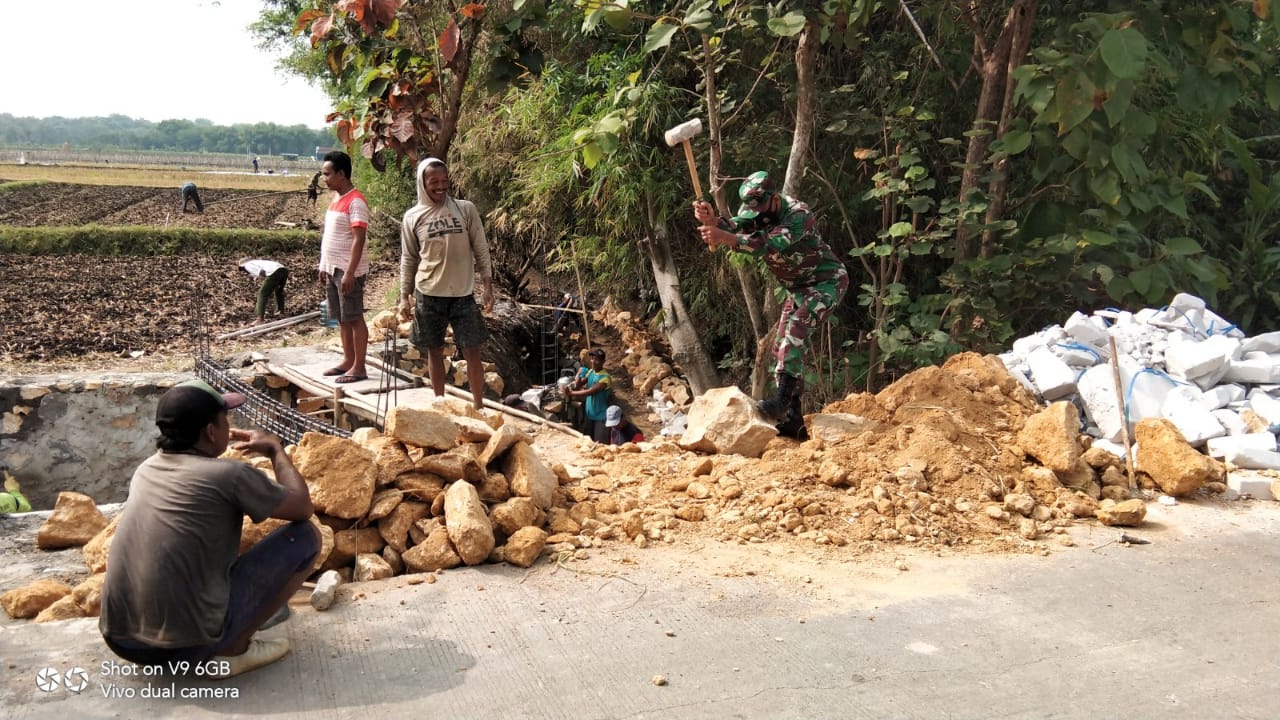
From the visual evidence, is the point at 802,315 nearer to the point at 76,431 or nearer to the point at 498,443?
the point at 498,443

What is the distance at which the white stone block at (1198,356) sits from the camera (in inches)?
223

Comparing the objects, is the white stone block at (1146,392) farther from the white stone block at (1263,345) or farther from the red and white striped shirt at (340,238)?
the red and white striped shirt at (340,238)

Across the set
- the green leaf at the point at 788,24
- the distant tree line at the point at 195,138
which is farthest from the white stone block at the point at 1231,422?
the distant tree line at the point at 195,138

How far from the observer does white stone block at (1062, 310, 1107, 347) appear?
6.04 m

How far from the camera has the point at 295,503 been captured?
9.96ft

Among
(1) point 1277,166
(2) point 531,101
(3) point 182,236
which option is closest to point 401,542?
(2) point 531,101

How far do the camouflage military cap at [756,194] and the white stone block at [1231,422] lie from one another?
3063 mm

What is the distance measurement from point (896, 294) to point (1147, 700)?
4047mm

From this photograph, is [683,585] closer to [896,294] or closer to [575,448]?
[575,448]

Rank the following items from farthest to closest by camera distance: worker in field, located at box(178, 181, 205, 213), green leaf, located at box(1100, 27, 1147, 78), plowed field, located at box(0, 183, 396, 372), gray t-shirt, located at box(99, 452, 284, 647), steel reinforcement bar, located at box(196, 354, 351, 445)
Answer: worker in field, located at box(178, 181, 205, 213) → plowed field, located at box(0, 183, 396, 372) → steel reinforcement bar, located at box(196, 354, 351, 445) → green leaf, located at box(1100, 27, 1147, 78) → gray t-shirt, located at box(99, 452, 284, 647)

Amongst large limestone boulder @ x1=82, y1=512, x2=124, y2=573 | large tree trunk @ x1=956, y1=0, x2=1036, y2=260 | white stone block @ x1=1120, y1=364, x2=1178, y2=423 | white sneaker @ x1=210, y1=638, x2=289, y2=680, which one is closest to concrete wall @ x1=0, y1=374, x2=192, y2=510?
large limestone boulder @ x1=82, y1=512, x2=124, y2=573

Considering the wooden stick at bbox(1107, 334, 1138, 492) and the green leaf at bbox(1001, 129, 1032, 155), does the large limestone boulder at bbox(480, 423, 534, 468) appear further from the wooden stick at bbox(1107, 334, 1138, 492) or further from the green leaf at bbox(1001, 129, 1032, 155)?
the green leaf at bbox(1001, 129, 1032, 155)

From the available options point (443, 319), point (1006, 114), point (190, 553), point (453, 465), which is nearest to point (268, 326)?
point (443, 319)

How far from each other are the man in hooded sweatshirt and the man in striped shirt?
0.67 metres
